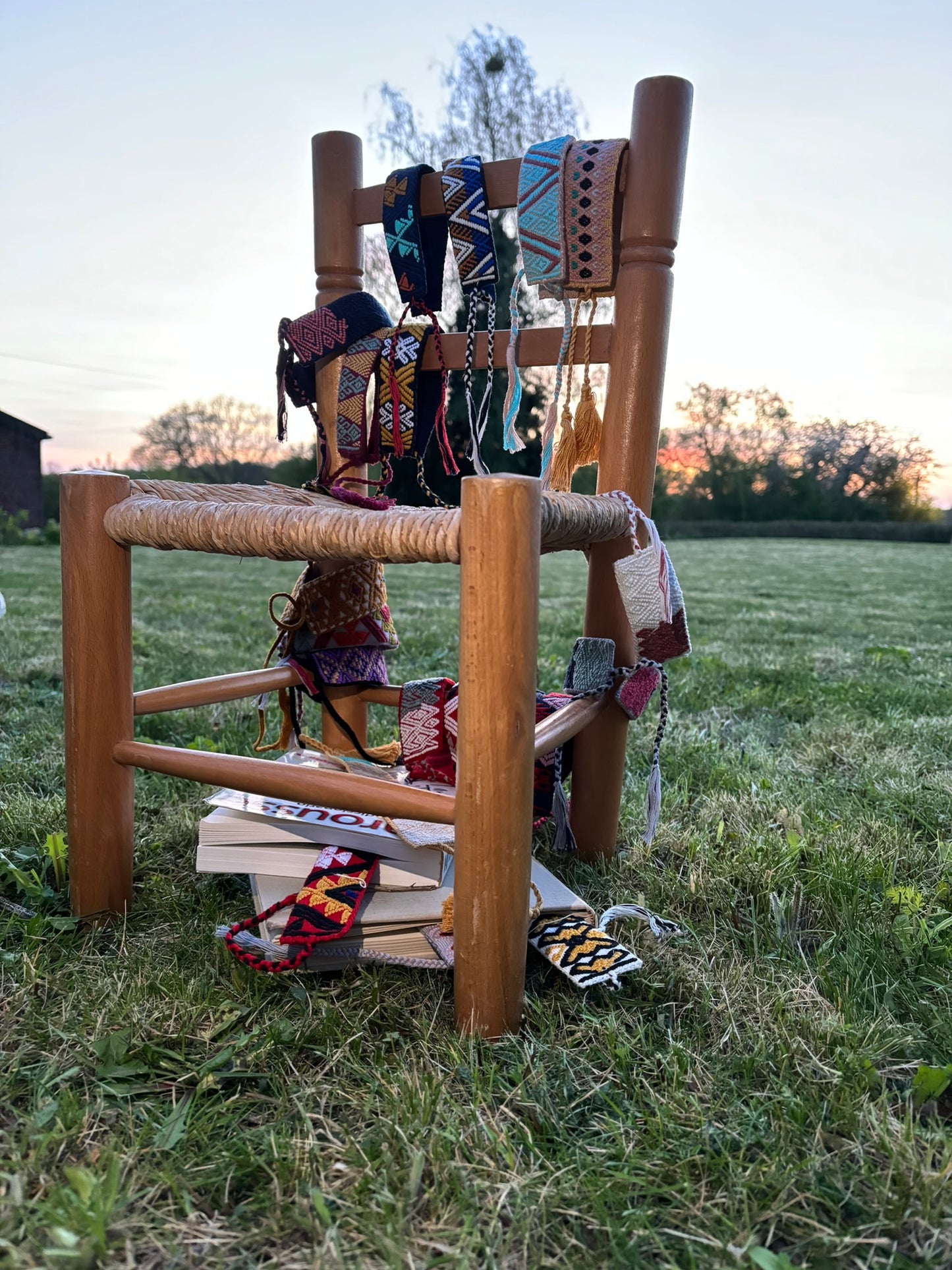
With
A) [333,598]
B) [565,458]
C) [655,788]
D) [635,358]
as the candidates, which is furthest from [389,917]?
[635,358]

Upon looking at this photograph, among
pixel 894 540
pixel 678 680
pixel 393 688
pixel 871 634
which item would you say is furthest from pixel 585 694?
pixel 894 540

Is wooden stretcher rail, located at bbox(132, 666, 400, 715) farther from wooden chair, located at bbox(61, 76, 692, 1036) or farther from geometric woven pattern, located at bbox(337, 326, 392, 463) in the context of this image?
geometric woven pattern, located at bbox(337, 326, 392, 463)

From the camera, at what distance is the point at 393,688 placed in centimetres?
150

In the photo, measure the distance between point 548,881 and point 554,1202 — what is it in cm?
47

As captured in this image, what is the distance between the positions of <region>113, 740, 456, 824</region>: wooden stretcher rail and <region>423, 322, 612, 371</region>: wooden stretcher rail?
2.22 feet

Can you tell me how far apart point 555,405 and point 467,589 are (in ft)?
1.78

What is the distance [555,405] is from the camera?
4.16ft

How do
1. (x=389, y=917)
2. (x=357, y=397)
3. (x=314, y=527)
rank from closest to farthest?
1. (x=314, y=527)
2. (x=389, y=917)
3. (x=357, y=397)

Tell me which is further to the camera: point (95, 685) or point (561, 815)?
point (561, 815)

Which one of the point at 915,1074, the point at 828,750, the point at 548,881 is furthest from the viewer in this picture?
the point at 828,750

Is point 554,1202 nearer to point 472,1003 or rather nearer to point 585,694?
point 472,1003

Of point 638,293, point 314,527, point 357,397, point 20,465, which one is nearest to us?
point 314,527

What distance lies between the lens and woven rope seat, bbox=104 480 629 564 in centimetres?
88

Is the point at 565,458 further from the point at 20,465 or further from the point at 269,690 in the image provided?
the point at 20,465
